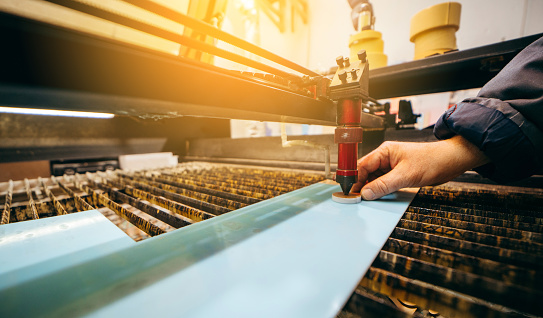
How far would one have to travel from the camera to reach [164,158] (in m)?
4.40

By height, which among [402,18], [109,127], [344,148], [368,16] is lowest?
[344,148]

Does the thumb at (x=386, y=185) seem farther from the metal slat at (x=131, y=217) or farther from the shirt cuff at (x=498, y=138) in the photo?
the metal slat at (x=131, y=217)

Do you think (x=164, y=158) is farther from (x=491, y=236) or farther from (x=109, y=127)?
(x=491, y=236)

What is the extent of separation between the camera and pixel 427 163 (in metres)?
0.74

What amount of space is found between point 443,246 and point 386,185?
32 cm

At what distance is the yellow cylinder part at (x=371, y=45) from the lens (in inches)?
65.0

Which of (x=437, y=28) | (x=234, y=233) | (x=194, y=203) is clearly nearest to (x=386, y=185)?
(x=234, y=233)

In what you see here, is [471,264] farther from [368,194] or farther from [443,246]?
[368,194]

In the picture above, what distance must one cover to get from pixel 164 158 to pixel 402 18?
4.61m

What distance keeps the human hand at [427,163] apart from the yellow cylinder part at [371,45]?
42.7 inches

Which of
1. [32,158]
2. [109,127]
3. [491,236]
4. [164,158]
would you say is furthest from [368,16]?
[164,158]

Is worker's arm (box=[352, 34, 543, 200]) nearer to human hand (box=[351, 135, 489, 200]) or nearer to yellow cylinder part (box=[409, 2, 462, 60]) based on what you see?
human hand (box=[351, 135, 489, 200])

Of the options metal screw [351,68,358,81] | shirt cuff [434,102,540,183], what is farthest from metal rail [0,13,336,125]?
shirt cuff [434,102,540,183]

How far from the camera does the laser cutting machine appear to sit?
0.32m
